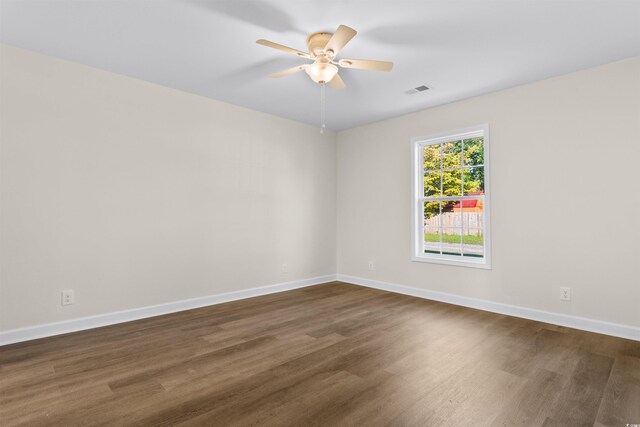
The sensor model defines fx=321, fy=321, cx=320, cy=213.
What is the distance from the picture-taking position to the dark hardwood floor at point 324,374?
69.9 inches

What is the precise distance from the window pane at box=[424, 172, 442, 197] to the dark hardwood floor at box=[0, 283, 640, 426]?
1.75 m

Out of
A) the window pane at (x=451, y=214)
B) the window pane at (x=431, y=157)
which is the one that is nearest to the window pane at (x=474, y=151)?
the window pane at (x=431, y=157)

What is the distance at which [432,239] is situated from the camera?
14.8ft

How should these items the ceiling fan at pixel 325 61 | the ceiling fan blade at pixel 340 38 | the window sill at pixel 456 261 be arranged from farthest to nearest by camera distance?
the window sill at pixel 456 261
the ceiling fan at pixel 325 61
the ceiling fan blade at pixel 340 38

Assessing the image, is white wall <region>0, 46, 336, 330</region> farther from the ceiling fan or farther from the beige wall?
the ceiling fan

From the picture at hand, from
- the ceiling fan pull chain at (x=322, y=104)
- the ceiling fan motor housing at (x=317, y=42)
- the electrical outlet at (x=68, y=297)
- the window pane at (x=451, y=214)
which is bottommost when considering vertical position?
the electrical outlet at (x=68, y=297)

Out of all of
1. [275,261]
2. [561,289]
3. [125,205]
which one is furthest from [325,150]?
[561,289]

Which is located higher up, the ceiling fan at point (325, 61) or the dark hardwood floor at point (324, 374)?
the ceiling fan at point (325, 61)

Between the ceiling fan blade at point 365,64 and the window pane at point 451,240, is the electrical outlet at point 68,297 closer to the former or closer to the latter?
the ceiling fan blade at point 365,64

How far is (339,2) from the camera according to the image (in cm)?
222

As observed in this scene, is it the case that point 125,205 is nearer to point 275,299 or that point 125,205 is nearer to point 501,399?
point 275,299

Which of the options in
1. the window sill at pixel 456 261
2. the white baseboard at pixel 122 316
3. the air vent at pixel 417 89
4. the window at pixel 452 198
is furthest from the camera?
the window at pixel 452 198

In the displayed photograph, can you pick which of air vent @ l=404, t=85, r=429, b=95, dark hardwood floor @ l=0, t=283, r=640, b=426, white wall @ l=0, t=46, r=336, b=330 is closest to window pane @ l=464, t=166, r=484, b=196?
air vent @ l=404, t=85, r=429, b=95

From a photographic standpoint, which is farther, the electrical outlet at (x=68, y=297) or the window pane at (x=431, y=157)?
the window pane at (x=431, y=157)
